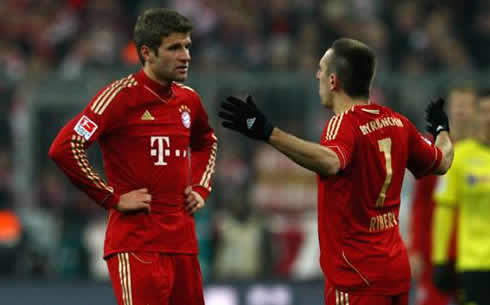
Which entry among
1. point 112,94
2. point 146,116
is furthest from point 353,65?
point 112,94

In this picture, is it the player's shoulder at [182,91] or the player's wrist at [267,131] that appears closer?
the player's wrist at [267,131]

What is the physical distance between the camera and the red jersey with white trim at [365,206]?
5711 millimetres

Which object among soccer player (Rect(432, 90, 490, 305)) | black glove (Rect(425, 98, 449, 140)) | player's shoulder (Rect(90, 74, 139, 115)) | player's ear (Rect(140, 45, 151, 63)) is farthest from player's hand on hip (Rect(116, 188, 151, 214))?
soccer player (Rect(432, 90, 490, 305))

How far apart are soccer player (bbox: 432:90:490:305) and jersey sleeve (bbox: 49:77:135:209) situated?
2810 millimetres

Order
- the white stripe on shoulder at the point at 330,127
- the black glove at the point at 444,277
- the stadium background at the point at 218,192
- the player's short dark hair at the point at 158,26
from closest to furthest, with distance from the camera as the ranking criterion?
the white stripe on shoulder at the point at 330,127, the player's short dark hair at the point at 158,26, the black glove at the point at 444,277, the stadium background at the point at 218,192

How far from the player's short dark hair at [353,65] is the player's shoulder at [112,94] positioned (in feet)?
3.99

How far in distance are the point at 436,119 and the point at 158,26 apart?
1.73 metres

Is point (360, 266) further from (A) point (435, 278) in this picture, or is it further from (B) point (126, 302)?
(A) point (435, 278)

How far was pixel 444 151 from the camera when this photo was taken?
6371 mm

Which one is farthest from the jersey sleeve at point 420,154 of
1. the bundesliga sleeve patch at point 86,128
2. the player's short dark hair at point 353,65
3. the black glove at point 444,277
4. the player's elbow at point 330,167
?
the black glove at point 444,277

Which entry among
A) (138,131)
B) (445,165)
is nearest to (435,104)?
(445,165)

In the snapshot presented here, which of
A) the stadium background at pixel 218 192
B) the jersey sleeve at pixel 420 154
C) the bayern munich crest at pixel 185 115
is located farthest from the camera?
→ the stadium background at pixel 218 192

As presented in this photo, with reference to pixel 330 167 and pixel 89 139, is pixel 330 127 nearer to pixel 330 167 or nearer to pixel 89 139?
pixel 330 167

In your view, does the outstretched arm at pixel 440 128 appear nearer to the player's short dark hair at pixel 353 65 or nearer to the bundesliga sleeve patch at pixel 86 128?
the player's short dark hair at pixel 353 65
